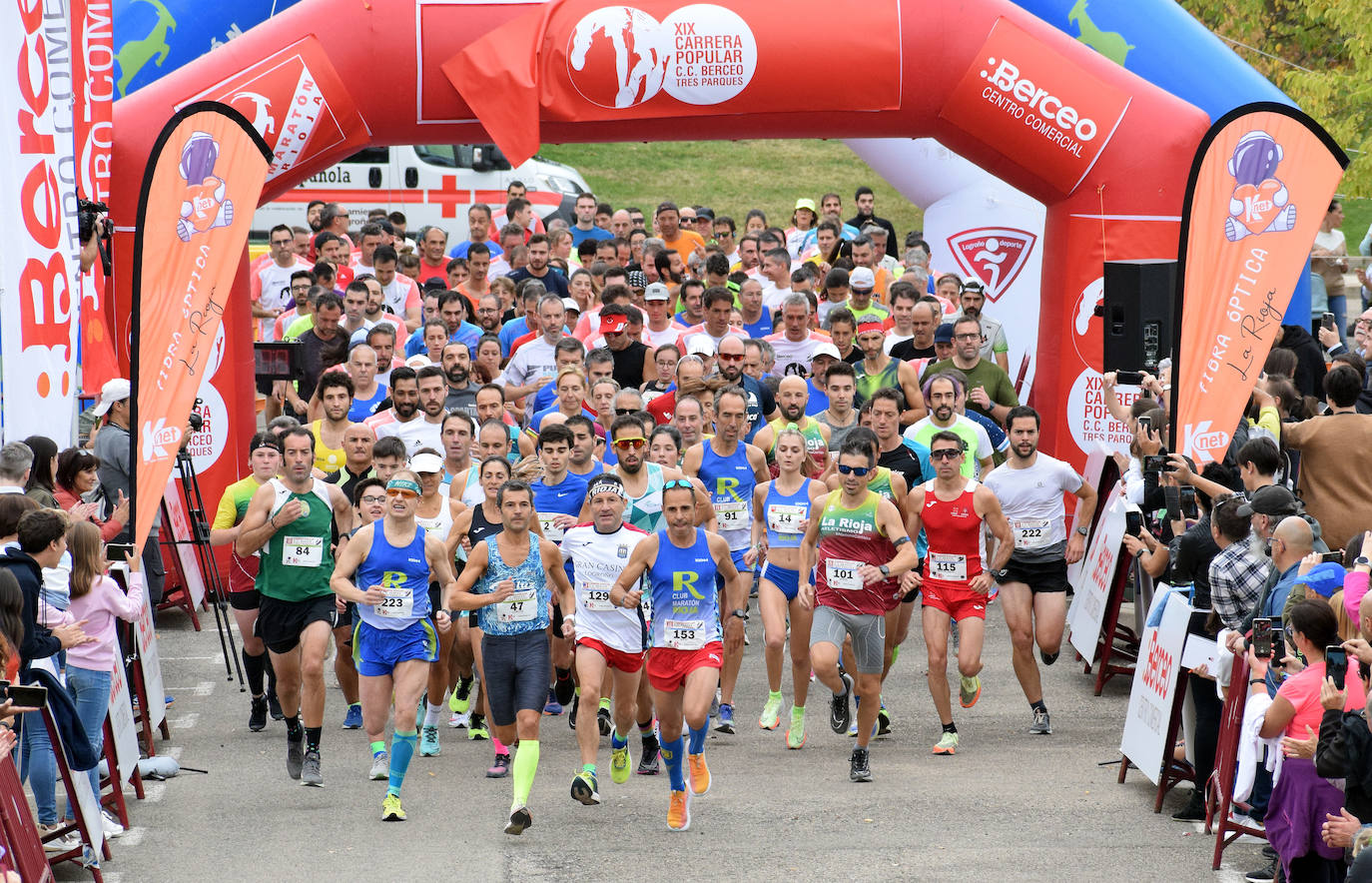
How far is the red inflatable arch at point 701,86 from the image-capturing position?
12781mm

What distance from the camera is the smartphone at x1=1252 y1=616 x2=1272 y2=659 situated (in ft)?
24.5

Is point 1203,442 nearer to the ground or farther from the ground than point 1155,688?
farther from the ground

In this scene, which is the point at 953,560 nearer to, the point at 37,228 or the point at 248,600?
the point at 248,600

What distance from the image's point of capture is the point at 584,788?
8.74 m

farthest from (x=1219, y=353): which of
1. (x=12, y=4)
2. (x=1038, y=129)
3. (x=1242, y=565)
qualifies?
(x=12, y=4)

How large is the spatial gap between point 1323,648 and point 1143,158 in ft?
23.2

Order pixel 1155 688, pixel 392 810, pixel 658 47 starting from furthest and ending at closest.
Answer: pixel 658 47 → pixel 1155 688 → pixel 392 810

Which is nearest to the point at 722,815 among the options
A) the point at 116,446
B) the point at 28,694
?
the point at 28,694

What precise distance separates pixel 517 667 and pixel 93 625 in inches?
82.5

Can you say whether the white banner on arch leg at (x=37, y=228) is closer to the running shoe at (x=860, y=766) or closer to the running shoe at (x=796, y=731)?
the running shoe at (x=796, y=731)

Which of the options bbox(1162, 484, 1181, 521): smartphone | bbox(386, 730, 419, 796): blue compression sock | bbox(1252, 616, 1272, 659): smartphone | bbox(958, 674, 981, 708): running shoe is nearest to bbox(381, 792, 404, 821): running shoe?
bbox(386, 730, 419, 796): blue compression sock

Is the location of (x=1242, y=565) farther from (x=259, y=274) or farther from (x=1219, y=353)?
(x=259, y=274)

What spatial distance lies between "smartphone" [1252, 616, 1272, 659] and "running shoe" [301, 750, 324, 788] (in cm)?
498

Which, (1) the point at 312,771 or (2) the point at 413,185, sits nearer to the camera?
(1) the point at 312,771
